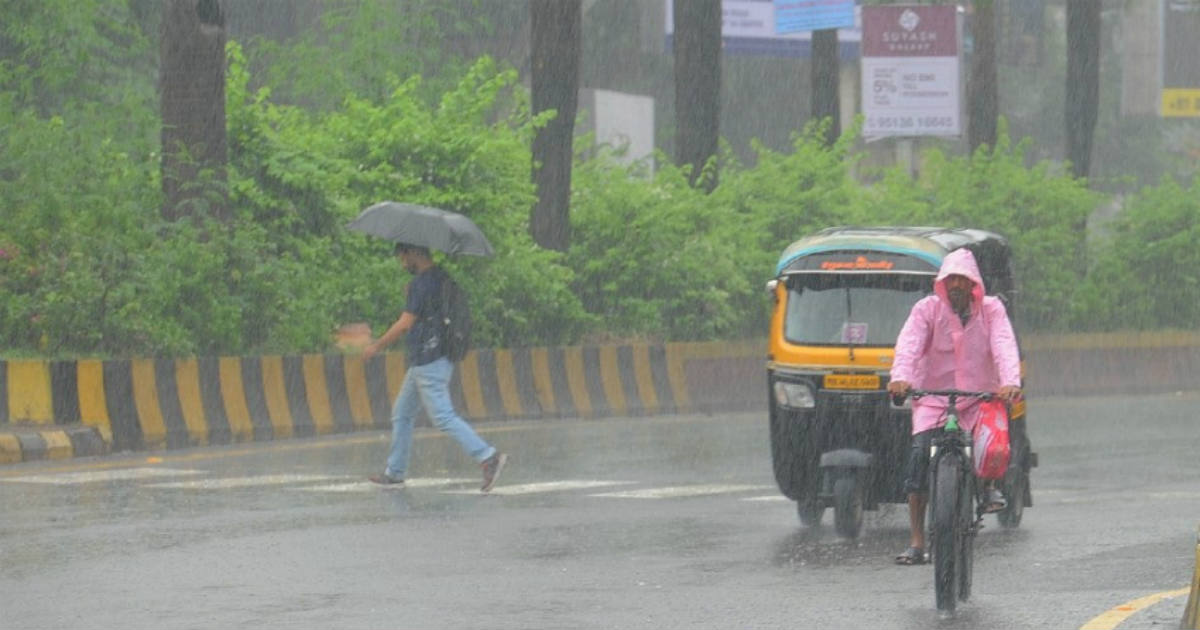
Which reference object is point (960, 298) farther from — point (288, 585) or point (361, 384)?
point (361, 384)

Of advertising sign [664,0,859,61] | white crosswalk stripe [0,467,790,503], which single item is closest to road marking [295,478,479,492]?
white crosswalk stripe [0,467,790,503]

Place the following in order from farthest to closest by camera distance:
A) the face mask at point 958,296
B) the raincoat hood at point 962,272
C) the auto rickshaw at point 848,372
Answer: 1. the auto rickshaw at point 848,372
2. the face mask at point 958,296
3. the raincoat hood at point 962,272

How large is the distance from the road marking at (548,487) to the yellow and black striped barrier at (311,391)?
13.0 feet

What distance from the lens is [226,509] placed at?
15461 millimetres

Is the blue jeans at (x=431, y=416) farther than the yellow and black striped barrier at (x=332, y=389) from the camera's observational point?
No

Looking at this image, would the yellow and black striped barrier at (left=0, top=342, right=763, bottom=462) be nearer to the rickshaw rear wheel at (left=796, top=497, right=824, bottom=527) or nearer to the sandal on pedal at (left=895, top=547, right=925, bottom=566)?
the rickshaw rear wheel at (left=796, top=497, right=824, bottom=527)

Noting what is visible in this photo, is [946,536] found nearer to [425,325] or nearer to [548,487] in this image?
[548,487]

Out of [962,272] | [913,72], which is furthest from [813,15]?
[962,272]

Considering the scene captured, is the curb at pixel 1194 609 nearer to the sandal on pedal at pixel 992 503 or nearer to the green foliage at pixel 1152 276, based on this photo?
the sandal on pedal at pixel 992 503

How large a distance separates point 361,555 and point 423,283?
15.0 feet

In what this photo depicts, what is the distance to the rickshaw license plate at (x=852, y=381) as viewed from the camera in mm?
14703

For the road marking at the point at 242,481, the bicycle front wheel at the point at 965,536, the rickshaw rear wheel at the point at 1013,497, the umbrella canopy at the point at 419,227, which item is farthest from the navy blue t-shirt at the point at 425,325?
the bicycle front wheel at the point at 965,536

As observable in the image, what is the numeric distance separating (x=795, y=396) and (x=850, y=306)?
64 cm

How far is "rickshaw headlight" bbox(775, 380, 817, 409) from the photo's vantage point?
49.0ft
